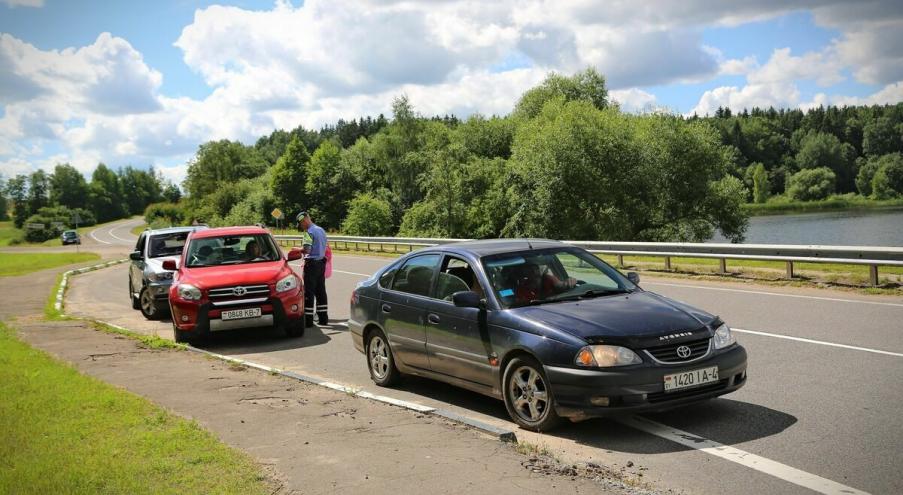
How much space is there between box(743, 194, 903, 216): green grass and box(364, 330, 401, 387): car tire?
89.6m

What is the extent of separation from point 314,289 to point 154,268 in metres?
4.59

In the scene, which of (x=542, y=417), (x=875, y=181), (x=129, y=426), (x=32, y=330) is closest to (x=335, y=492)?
(x=542, y=417)

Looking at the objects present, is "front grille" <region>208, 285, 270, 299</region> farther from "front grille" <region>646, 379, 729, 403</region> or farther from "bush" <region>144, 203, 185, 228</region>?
"bush" <region>144, 203, 185, 228</region>

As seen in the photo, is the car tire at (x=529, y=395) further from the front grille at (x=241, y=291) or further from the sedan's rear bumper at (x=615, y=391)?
the front grille at (x=241, y=291)

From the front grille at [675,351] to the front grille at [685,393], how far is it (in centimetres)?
23

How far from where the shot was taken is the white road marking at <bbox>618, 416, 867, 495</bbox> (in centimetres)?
475

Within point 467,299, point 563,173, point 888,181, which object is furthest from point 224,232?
point 888,181

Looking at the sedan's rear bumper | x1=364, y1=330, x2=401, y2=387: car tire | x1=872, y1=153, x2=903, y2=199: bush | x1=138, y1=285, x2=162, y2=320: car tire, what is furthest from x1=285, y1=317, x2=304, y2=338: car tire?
x1=872, y1=153, x2=903, y2=199: bush

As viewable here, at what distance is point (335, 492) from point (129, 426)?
265 cm

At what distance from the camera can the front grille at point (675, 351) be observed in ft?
19.8

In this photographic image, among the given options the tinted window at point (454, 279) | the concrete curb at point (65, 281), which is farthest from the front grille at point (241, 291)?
the concrete curb at point (65, 281)

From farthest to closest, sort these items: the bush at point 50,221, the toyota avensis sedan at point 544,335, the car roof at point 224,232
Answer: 1. the bush at point 50,221
2. the car roof at point 224,232
3. the toyota avensis sedan at point 544,335

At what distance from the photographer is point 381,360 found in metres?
8.63

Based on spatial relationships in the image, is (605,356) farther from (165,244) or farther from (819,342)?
(165,244)
